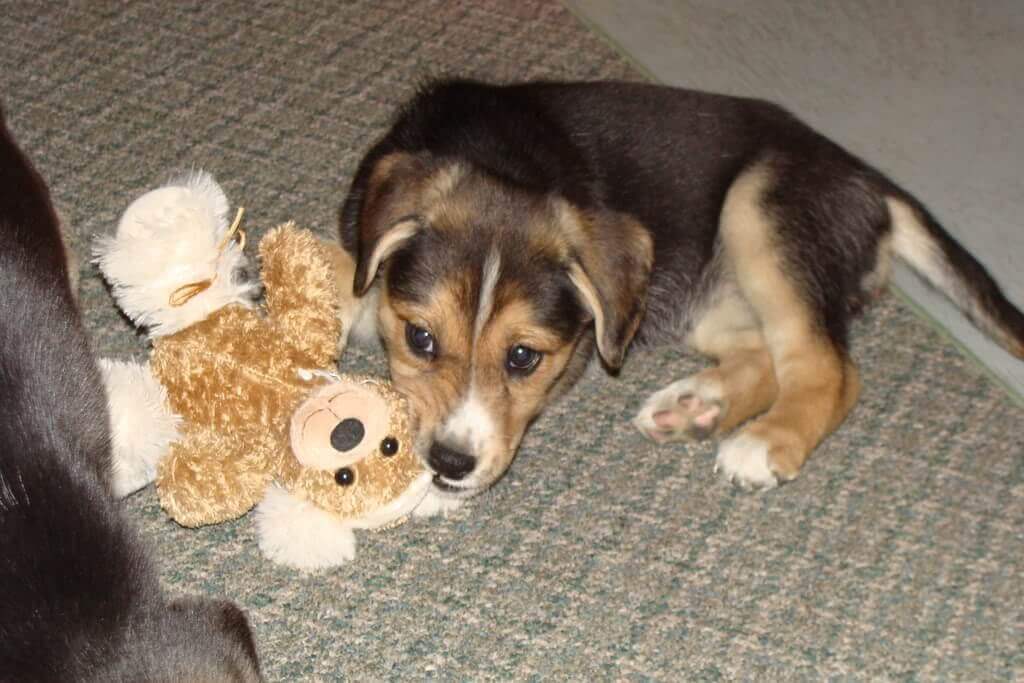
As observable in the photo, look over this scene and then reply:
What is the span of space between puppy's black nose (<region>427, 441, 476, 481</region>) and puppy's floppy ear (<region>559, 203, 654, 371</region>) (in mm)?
391

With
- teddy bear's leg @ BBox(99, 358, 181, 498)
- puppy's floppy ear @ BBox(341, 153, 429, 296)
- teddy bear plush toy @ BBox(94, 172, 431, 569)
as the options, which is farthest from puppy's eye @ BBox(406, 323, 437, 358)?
teddy bear's leg @ BBox(99, 358, 181, 498)

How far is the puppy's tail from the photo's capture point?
2973mm

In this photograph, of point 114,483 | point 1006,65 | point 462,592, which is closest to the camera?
point 114,483

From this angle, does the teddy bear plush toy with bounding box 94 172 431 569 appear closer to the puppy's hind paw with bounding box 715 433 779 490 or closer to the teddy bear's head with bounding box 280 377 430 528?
the teddy bear's head with bounding box 280 377 430 528

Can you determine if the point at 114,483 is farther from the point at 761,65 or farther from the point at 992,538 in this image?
the point at 761,65

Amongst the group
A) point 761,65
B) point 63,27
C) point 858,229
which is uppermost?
point 858,229

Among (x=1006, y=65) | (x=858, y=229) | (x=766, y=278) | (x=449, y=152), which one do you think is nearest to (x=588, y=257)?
(x=449, y=152)

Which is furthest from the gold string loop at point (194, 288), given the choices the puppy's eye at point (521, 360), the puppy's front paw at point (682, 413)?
the puppy's front paw at point (682, 413)

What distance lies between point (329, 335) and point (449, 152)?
62 cm

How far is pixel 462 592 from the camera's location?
2.47 meters

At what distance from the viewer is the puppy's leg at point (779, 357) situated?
9.08 ft

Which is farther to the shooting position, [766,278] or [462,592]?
[766,278]

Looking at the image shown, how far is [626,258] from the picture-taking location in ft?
8.55

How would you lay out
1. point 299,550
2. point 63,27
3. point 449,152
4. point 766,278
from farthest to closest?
1. point 63,27
2. point 766,278
3. point 449,152
4. point 299,550
